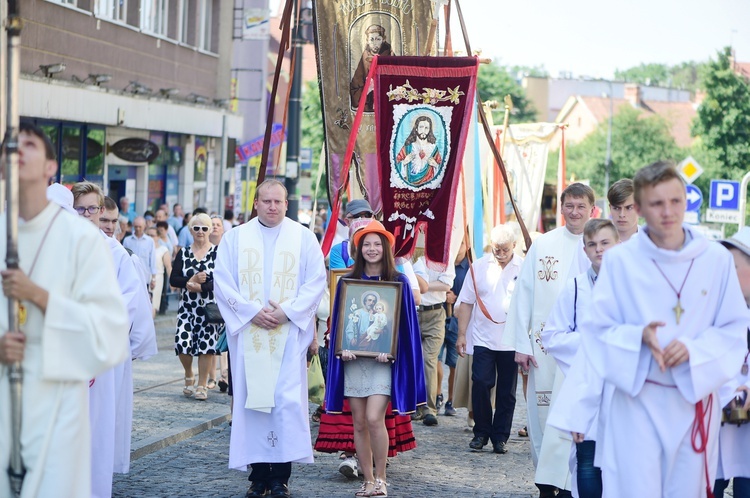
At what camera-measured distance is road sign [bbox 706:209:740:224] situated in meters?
21.9

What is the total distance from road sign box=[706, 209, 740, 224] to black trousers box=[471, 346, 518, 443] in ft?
39.4

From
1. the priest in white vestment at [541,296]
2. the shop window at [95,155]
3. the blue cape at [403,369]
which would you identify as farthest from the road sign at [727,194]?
the blue cape at [403,369]

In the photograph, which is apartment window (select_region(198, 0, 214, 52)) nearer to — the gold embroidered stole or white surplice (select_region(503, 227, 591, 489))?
the gold embroidered stole

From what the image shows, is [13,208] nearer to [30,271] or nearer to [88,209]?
[30,271]

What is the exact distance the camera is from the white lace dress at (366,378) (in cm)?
856

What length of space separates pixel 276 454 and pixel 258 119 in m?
40.1

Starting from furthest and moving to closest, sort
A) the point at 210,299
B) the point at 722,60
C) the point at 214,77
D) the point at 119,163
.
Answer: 1. the point at 722,60
2. the point at 214,77
3. the point at 119,163
4. the point at 210,299

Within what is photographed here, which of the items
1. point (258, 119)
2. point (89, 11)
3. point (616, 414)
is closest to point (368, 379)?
point (616, 414)

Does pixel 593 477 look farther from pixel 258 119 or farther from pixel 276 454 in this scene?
pixel 258 119

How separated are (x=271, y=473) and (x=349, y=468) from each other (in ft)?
2.75

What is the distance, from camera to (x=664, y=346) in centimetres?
534

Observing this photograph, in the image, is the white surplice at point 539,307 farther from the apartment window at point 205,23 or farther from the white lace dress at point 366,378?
the apartment window at point 205,23

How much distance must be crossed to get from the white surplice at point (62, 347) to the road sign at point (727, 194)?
60.7ft

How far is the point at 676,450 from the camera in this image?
5.38 metres
